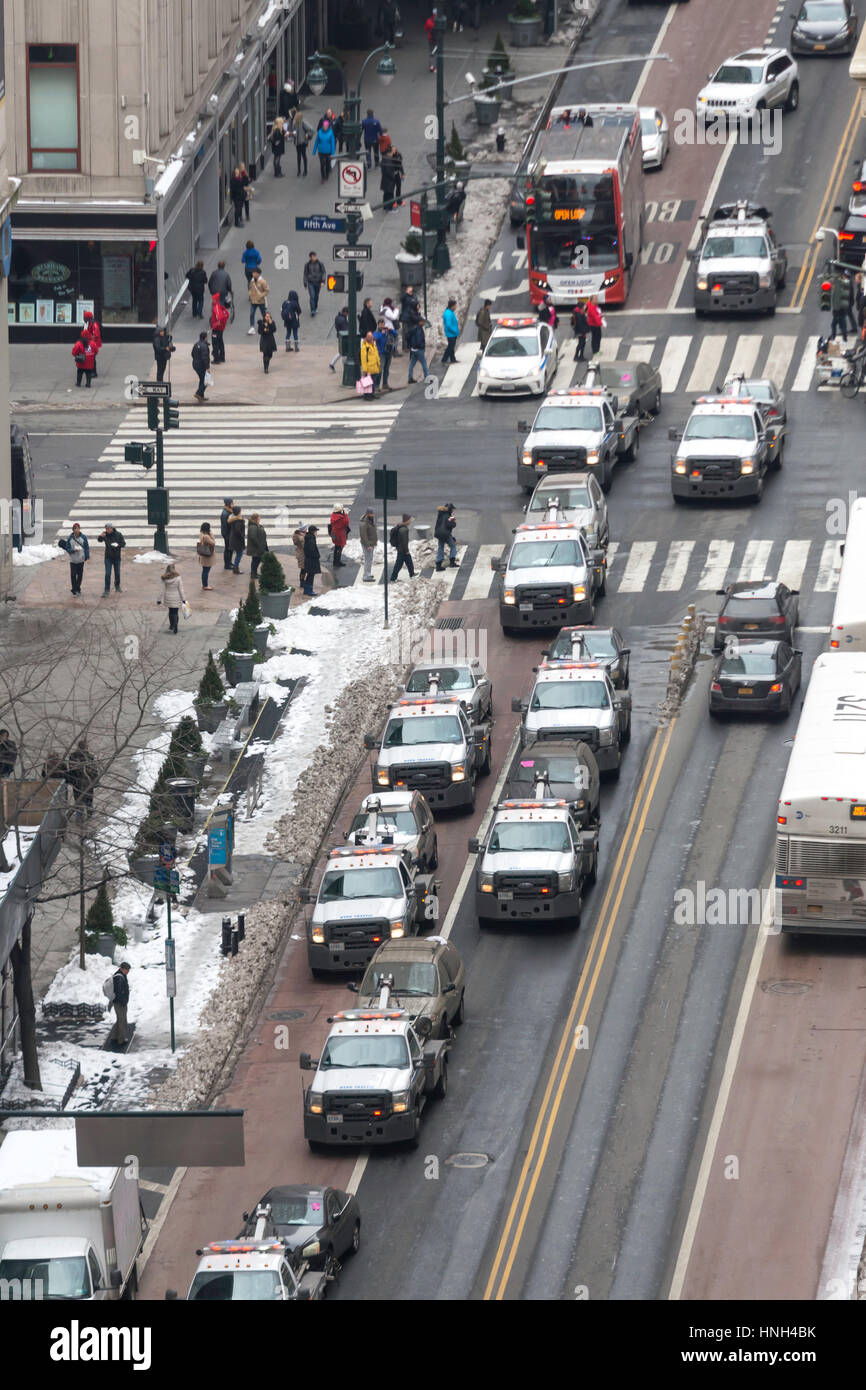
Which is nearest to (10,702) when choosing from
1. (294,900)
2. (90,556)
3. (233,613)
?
(294,900)

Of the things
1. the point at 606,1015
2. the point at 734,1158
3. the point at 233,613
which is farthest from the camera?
the point at 233,613

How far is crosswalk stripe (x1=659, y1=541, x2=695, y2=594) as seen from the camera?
56094mm

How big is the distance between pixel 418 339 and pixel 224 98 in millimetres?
12882

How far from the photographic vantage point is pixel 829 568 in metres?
56.6

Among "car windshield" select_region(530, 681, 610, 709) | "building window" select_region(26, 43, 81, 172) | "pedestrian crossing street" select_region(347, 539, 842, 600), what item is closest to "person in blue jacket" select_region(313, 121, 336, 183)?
"building window" select_region(26, 43, 81, 172)

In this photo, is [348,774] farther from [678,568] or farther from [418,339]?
[418,339]

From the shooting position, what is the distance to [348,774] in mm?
48969

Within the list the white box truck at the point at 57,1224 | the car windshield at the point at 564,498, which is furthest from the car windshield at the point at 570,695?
the white box truck at the point at 57,1224

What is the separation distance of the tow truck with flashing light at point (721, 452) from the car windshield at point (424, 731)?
14.4 m

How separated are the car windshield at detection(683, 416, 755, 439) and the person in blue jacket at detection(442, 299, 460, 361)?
442 inches

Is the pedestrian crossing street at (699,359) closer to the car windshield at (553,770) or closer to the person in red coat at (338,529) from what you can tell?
the person in red coat at (338,529)

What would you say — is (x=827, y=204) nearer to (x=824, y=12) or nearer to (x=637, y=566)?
(x=824, y=12)

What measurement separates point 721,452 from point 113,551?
43.3 feet

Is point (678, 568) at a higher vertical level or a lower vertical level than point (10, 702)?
lower
